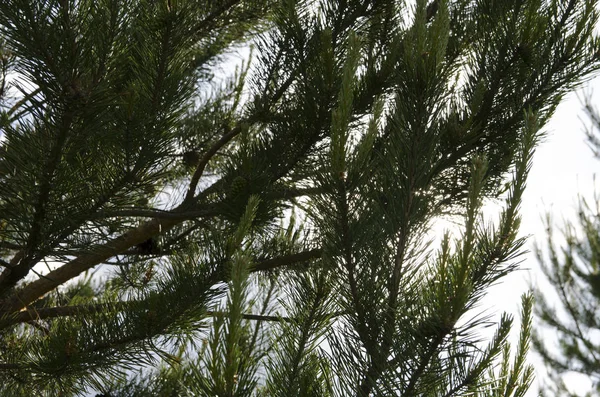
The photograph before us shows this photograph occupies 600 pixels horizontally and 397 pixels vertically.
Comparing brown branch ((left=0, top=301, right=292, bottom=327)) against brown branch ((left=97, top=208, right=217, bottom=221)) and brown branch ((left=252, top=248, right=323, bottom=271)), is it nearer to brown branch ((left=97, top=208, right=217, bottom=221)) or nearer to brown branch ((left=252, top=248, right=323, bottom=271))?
brown branch ((left=252, top=248, right=323, bottom=271))

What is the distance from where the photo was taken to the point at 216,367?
49.5 inches

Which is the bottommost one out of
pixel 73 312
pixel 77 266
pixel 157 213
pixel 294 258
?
pixel 73 312

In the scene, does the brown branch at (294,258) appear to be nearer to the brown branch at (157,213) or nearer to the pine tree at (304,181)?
the pine tree at (304,181)

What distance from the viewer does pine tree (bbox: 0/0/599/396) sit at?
1.48 metres

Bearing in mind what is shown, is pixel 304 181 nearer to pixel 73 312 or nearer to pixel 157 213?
pixel 157 213

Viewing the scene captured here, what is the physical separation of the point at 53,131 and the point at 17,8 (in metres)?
0.33

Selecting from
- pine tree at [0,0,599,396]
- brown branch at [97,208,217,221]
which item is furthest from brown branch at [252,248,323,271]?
brown branch at [97,208,217,221]

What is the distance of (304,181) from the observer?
2.33 m

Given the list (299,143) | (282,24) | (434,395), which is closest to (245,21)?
(282,24)

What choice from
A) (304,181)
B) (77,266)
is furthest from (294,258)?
(77,266)

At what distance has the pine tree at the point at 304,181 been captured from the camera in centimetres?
148

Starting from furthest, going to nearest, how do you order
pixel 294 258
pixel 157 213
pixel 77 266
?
1. pixel 77 266
2. pixel 294 258
3. pixel 157 213

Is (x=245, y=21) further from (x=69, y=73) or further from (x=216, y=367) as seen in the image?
(x=216, y=367)

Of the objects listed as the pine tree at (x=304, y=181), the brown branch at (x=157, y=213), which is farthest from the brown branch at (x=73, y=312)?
the brown branch at (x=157, y=213)
